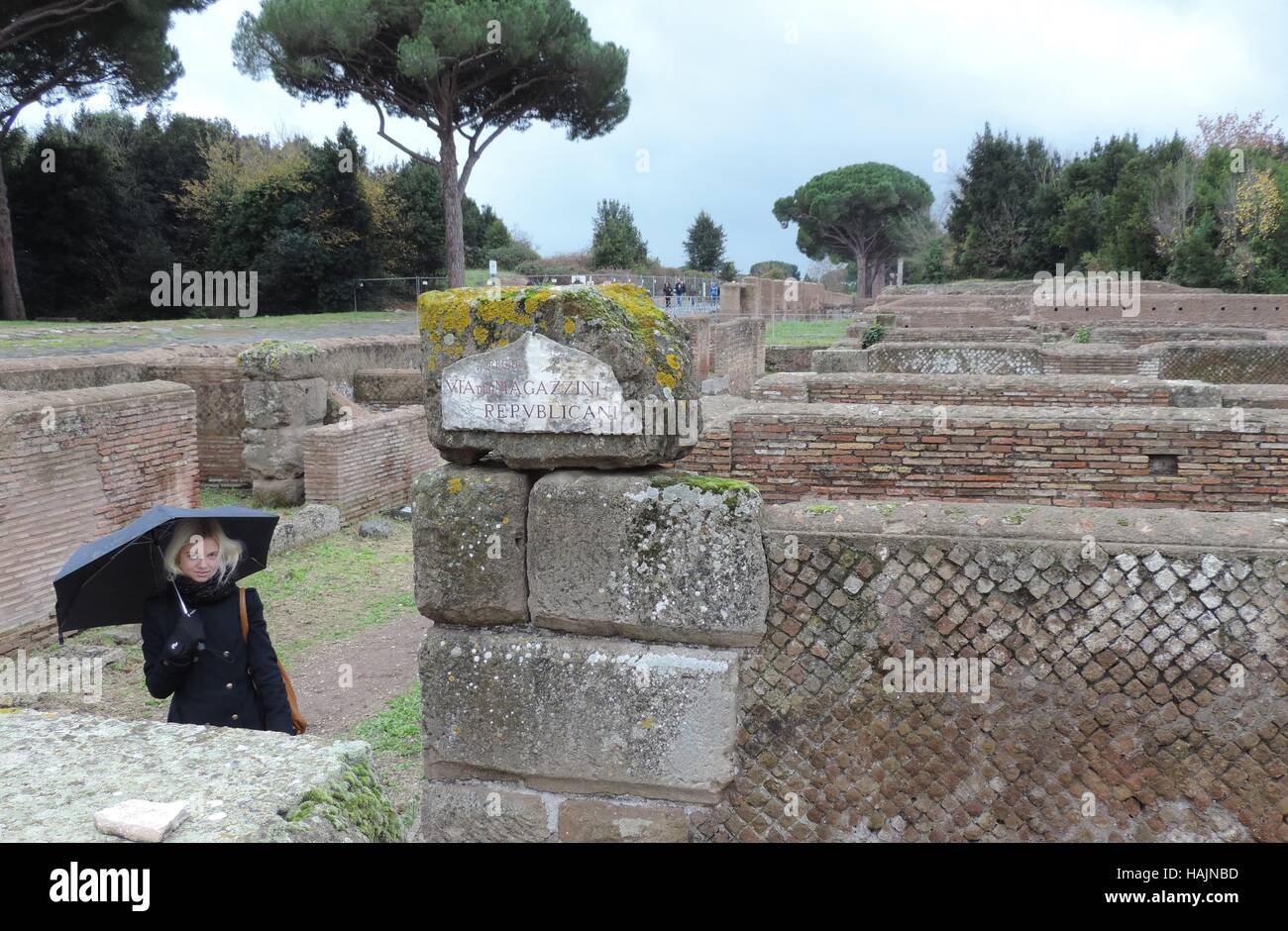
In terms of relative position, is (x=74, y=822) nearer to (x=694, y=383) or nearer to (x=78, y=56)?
(x=694, y=383)

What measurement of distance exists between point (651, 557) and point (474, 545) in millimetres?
529

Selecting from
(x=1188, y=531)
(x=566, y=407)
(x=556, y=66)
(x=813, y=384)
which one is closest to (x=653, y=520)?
(x=566, y=407)

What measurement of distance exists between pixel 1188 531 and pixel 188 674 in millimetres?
2880

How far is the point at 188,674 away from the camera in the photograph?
2916 mm

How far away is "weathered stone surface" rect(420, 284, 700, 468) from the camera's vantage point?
2.65 metres

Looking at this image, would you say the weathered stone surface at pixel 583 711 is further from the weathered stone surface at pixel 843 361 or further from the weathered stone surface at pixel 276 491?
the weathered stone surface at pixel 843 361

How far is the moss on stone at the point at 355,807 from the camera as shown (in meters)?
1.41

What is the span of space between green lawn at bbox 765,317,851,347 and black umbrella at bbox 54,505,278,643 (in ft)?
69.9

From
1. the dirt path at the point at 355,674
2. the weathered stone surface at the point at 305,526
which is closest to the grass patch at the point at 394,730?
the dirt path at the point at 355,674

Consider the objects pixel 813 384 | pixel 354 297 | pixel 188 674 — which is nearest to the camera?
pixel 188 674

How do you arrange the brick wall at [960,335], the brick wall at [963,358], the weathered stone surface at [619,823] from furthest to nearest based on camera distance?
the brick wall at [960,335]
the brick wall at [963,358]
the weathered stone surface at [619,823]
